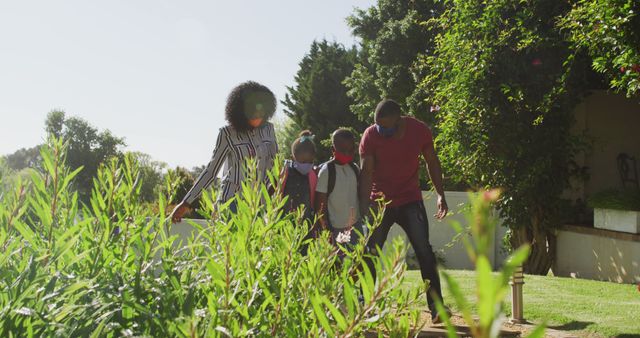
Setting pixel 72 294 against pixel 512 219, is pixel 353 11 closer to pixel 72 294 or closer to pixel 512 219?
pixel 512 219

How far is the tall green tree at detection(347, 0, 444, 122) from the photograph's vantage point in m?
24.9

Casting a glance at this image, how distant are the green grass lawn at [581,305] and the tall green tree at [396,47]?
13.3m

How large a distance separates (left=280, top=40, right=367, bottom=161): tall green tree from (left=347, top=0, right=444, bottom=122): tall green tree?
9.06 metres

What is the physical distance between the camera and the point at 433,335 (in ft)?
20.4

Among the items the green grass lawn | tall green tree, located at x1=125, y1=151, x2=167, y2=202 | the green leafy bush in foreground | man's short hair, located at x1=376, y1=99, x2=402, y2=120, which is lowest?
the green grass lawn

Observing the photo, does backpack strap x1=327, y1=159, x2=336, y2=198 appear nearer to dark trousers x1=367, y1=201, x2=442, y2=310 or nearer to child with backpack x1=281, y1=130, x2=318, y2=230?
child with backpack x1=281, y1=130, x2=318, y2=230

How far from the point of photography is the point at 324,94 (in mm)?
40125

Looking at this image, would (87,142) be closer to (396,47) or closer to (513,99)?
(396,47)

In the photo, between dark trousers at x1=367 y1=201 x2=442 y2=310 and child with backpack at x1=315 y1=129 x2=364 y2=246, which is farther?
child with backpack at x1=315 y1=129 x2=364 y2=246

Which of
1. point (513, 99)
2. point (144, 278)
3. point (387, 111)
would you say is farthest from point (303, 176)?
point (513, 99)

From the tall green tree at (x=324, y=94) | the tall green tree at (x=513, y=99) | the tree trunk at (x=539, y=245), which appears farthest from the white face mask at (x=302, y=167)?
the tall green tree at (x=324, y=94)

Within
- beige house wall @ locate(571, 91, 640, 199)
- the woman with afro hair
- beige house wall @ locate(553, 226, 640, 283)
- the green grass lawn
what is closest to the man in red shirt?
the green grass lawn

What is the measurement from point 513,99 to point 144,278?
1127 cm

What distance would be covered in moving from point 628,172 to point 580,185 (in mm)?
1042
